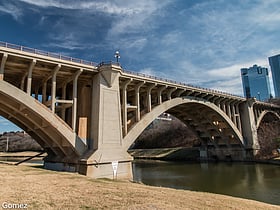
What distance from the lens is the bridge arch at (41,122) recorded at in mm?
20484

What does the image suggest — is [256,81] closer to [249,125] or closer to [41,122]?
[249,125]

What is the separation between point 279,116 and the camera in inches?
2736

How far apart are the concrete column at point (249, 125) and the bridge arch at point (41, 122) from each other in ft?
134

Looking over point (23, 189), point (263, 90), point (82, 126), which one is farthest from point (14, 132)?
point (263, 90)

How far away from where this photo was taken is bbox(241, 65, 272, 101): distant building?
194m

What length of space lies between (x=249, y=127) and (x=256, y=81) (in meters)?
164

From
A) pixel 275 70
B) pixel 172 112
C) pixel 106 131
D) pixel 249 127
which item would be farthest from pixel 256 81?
pixel 106 131

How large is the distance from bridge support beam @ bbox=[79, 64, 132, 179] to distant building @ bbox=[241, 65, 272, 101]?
18845cm

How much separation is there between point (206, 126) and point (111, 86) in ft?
110

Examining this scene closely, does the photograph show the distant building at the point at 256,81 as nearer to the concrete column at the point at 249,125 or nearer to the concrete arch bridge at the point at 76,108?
the concrete column at the point at 249,125

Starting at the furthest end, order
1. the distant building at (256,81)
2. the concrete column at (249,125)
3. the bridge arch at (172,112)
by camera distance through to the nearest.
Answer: the distant building at (256,81), the concrete column at (249,125), the bridge arch at (172,112)

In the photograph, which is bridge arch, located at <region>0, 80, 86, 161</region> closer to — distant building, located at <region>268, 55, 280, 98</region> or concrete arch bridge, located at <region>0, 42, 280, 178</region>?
concrete arch bridge, located at <region>0, 42, 280, 178</region>

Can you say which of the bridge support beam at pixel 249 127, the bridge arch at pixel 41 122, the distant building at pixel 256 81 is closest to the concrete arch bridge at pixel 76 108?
the bridge arch at pixel 41 122

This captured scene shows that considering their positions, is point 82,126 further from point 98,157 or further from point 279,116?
point 279,116
